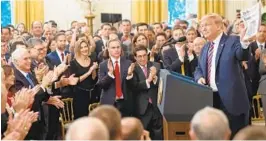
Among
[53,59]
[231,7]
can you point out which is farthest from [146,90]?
[231,7]

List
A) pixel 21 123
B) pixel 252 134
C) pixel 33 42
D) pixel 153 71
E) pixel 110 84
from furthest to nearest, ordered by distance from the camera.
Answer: pixel 33 42, pixel 153 71, pixel 110 84, pixel 21 123, pixel 252 134

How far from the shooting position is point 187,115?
15.4 ft

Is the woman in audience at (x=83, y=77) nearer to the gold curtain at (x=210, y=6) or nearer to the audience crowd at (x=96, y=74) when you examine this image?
the audience crowd at (x=96, y=74)

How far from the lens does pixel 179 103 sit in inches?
184

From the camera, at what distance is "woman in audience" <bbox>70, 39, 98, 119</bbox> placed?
23.8ft

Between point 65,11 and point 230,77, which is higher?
point 65,11

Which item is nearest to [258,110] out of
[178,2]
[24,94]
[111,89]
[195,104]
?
[111,89]

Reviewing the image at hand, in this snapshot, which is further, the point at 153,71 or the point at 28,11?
the point at 28,11

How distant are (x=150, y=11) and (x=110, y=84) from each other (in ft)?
25.1

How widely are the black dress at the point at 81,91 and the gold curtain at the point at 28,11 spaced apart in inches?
260

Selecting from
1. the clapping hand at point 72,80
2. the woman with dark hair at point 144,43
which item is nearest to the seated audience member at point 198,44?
the woman with dark hair at point 144,43

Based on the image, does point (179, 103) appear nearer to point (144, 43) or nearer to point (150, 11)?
point (144, 43)

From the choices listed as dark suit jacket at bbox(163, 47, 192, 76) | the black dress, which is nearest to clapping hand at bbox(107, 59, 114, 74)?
the black dress

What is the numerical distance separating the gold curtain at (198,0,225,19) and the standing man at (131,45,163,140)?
7.18m
